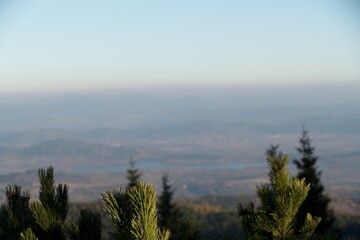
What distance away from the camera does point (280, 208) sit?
430 cm

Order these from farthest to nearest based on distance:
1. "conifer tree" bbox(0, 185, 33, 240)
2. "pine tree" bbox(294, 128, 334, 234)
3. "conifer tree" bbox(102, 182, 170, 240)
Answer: "pine tree" bbox(294, 128, 334, 234) → "conifer tree" bbox(0, 185, 33, 240) → "conifer tree" bbox(102, 182, 170, 240)

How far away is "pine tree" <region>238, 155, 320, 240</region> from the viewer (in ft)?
13.8

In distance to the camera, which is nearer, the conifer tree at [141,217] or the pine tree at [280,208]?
the conifer tree at [141,217]

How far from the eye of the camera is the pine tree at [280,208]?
4.21m

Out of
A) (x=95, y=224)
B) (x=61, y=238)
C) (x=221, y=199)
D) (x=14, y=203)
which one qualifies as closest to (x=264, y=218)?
(x=95, y=224)

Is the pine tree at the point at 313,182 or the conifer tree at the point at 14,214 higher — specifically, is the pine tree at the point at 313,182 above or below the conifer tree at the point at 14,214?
below

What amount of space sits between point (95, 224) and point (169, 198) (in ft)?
128

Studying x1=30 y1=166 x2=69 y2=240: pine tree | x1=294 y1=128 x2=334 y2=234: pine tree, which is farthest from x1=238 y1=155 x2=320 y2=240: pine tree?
x1=294 y1=128 x2=334 y2=234: pine tree

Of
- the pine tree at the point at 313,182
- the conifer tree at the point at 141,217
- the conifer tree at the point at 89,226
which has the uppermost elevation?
the conifer tree at the point at 141,217

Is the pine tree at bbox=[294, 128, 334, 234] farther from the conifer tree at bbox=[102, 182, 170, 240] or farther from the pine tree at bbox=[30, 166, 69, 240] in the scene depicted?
the conifer tree at bbox=[102, 182, 170, 240]

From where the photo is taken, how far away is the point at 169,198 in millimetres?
42562

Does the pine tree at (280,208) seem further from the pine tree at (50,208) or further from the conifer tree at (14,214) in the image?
the conifer tree at (14,214)

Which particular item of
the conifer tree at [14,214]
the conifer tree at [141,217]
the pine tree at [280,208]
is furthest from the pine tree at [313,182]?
the conifer tree at [141,217]

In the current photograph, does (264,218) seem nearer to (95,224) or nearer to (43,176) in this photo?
(95,224)
